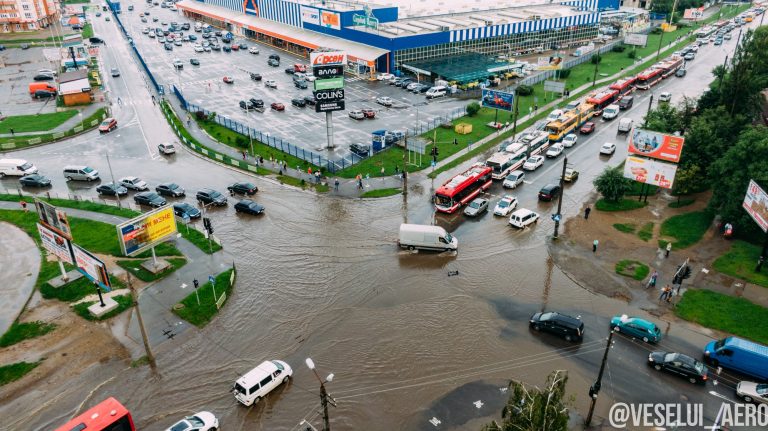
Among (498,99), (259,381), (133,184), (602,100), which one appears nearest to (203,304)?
(259,381)

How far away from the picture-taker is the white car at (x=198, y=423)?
24.0m

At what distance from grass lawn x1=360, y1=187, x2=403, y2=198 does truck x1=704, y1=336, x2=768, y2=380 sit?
29427 millimetres

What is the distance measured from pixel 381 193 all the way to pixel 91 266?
85.2 feet

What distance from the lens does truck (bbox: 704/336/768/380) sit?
27.0 meters

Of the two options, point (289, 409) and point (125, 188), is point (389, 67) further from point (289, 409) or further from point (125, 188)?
point (289, 409)

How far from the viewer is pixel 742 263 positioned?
36938 mm

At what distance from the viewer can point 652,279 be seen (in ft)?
115

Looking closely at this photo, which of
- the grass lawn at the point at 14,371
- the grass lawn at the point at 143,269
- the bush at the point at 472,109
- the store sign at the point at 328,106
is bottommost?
the grass lawn at the point at 14,371

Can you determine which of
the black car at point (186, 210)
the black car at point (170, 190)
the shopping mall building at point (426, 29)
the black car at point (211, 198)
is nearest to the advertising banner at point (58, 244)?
the black car at point (186, 210)

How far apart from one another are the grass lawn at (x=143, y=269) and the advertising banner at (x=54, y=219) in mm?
5490

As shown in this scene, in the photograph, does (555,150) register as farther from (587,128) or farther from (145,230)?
(145,230)

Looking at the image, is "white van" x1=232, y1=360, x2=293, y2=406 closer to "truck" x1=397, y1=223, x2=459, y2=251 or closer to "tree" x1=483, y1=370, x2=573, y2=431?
"tree" x1=483, y1=370, x2=573, y2=431

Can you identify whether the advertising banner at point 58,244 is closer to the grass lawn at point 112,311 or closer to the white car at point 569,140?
the grass lawn at point 112,311

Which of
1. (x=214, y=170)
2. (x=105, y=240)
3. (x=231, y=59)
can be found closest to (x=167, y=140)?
(x=214, y=170)
